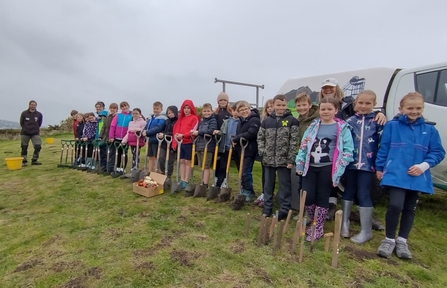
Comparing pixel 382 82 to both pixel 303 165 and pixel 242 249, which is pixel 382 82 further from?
pixel 242 249

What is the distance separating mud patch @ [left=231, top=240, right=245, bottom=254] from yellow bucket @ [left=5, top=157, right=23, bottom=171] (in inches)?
283

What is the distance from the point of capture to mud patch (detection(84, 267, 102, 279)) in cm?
239

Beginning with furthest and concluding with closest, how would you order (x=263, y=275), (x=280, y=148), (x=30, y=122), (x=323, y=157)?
(x=30, y=122), (x=280, y=148), (x=323, y=157), (x=263, y=275)

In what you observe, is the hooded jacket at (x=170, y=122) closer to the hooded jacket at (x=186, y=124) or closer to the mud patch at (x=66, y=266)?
the hooded jacket at (x=186, y=124)

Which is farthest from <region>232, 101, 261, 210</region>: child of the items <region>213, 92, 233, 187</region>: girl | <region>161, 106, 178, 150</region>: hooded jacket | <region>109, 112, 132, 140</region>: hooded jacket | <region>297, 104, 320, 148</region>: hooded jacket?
<region>109, 112, 132, 140</region>: hooded jacket

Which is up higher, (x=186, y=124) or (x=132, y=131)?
(x=186, y=124)

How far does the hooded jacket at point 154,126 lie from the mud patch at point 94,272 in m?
3.38

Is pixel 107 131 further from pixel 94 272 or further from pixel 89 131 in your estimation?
pixel 94 272

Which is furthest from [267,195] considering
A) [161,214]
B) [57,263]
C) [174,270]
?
[57,263]

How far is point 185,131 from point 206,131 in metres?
0.53

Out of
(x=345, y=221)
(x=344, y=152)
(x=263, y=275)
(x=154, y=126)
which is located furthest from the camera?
(x=154, y=126)

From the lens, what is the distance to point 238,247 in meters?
2.95

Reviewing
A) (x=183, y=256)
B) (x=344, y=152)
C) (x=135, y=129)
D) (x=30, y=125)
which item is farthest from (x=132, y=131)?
(x=344, y=152)

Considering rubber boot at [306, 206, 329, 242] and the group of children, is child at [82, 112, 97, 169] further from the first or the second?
rubber boot at [306, 206, 329, 242]
